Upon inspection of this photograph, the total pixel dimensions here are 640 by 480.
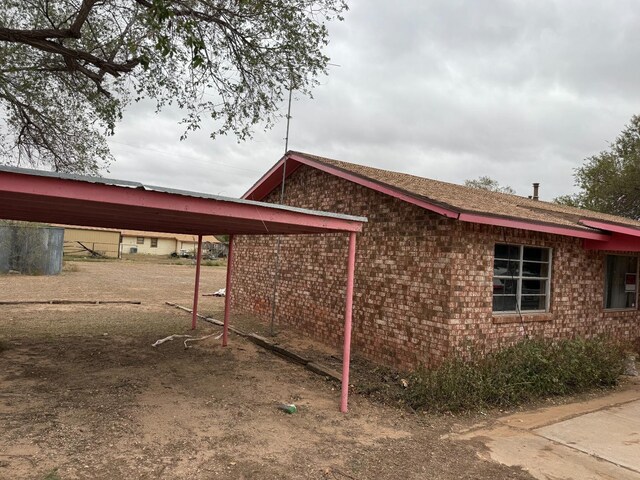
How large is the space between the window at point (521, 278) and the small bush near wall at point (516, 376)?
0.67 metres

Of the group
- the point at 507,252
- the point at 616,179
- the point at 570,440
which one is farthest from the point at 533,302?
the point at 616,179

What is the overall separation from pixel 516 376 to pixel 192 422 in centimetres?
453

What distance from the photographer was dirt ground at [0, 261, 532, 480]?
4.26m

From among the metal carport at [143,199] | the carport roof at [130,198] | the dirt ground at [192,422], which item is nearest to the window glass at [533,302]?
the dirt ground at [192,422]

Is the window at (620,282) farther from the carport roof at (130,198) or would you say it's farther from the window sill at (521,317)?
the carport roof at (130,198)

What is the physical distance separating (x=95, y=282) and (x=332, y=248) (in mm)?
15581

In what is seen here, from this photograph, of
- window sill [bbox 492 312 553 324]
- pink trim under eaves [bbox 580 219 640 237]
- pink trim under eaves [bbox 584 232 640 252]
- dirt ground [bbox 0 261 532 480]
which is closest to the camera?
dirt ground [bbox 0 261 532 480]

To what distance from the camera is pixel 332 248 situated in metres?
10.1

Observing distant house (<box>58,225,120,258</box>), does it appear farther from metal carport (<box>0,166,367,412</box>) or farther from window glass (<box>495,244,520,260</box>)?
window glass (<box>495,244,520,260</box>)

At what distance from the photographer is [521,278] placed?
7.99 meters

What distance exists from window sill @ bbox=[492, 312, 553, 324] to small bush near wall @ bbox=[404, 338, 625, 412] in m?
0.36

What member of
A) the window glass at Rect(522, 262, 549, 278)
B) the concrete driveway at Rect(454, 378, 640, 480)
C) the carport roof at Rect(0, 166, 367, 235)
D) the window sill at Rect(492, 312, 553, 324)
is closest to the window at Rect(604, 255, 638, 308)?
the window glass at Rect(522, 262, 549, 278)

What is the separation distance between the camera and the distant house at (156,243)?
52344mm

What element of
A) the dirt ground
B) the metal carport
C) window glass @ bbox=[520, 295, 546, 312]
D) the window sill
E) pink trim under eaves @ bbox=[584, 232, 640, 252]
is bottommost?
the dirt ground
